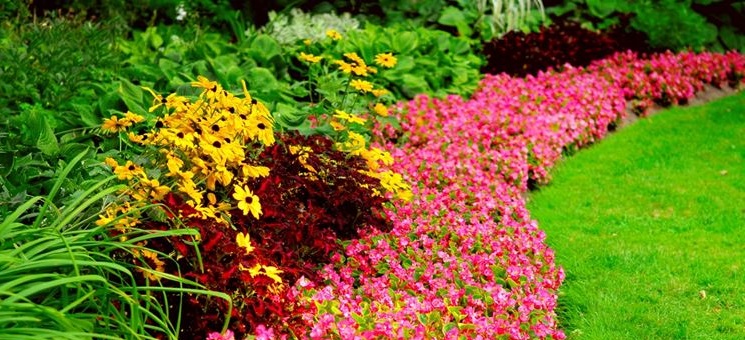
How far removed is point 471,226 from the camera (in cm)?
480

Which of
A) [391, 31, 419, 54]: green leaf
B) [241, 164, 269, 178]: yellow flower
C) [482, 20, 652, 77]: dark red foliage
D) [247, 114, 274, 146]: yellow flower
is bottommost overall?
[482, 20, 652, 77]: dark red foliage

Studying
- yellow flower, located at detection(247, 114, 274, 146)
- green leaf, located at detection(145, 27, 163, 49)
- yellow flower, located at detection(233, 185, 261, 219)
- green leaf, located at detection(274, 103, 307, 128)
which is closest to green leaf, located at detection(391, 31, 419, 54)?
green leaf, located at detection(145, 27, 163, 49)

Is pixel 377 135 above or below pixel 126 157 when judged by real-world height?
below

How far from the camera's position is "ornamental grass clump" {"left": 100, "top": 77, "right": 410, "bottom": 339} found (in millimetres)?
3400

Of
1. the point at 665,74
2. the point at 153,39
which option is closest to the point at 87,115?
the point at 153,39

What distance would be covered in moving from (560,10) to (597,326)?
263 inches

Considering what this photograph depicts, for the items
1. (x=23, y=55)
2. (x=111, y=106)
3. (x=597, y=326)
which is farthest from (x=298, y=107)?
(x=597, y=326)

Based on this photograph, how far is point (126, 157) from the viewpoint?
4.28m

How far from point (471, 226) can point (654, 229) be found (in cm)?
145

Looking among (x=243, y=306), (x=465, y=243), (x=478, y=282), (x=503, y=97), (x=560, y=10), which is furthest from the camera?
(x=560, y=10)

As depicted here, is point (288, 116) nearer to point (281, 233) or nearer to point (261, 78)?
point (261, 78)

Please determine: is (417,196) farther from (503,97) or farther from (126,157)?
(503,97)

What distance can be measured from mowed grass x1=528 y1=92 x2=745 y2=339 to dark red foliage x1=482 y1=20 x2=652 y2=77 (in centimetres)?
100

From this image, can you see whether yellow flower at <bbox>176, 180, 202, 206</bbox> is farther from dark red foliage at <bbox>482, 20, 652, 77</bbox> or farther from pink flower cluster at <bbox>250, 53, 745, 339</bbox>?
dark red foliage at <bbox>482, 20, 652, 77</bbox>
